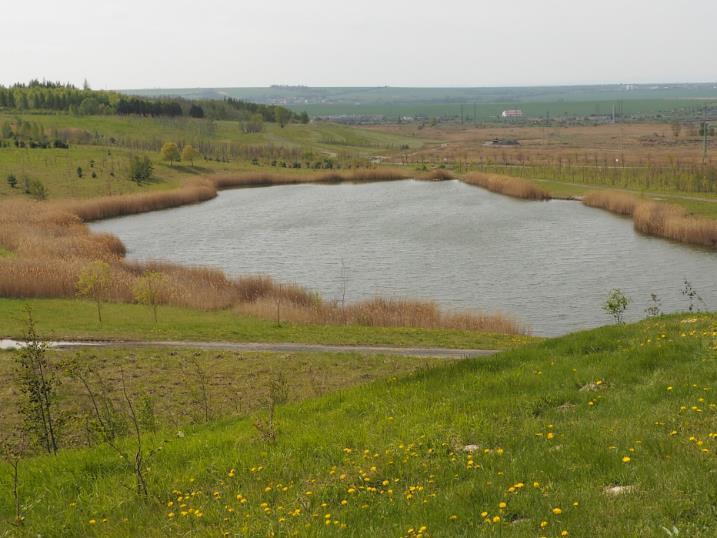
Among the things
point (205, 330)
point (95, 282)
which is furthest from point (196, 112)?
point (205, 330)

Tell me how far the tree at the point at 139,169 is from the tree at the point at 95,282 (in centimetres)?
5652

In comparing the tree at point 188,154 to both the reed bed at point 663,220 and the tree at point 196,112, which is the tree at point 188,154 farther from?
the tree at point 196,112

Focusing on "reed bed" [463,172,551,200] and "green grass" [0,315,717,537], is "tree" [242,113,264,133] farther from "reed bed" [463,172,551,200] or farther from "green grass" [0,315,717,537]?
"green grass" [0,315,717,537]

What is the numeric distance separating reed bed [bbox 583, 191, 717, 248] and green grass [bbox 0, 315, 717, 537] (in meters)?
42.9

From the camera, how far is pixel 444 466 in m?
9.63

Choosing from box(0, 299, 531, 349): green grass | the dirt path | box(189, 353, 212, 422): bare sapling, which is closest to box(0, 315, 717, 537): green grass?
box(189, 353, 212, 422): bare sapling

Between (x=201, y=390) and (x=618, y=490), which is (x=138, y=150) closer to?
(x=201, y=390)

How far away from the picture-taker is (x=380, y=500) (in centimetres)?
875

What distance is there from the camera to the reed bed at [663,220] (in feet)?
174

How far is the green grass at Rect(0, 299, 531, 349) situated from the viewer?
88.2 ft

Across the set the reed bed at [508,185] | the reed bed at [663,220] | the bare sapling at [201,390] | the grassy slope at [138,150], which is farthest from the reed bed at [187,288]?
the reed bed at [508,185]

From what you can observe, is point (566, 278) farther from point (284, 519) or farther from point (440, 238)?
point (284, 519)

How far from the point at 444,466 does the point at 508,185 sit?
252ft

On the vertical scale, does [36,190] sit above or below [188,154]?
below
